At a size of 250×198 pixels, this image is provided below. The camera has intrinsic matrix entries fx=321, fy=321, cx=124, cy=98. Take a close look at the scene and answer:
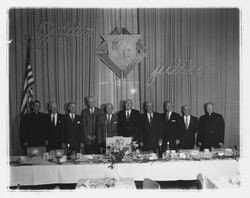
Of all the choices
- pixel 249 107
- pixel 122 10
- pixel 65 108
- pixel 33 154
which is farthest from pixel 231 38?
pixel 249 107

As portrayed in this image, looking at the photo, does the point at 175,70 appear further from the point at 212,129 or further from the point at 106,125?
the point at 106,125

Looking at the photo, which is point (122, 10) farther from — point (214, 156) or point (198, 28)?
point (214, 156)

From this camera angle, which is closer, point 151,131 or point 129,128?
point 151,131

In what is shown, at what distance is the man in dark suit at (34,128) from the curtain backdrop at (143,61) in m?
1.29

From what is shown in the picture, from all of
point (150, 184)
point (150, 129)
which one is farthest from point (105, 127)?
point (150, 184)

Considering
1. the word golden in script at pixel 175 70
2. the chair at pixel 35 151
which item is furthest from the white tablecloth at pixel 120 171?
the word golden in script at pixel 175 70

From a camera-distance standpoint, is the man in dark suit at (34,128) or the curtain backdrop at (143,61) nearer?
the man in dark suit at (34,128)

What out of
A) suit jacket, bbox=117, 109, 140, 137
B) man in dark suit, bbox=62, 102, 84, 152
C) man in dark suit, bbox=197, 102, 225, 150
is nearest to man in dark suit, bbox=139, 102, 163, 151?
suit jacket, bbox=117, 109, 140, 137

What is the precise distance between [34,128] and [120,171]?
274 centimetres

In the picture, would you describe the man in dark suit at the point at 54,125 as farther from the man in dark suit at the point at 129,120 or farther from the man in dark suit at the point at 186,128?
the man in dark suit at the point at 186,128

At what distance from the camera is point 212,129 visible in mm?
6820

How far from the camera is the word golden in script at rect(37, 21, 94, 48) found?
26.1 feet

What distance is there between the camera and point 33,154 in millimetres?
5418

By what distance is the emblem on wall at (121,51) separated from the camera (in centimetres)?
813
